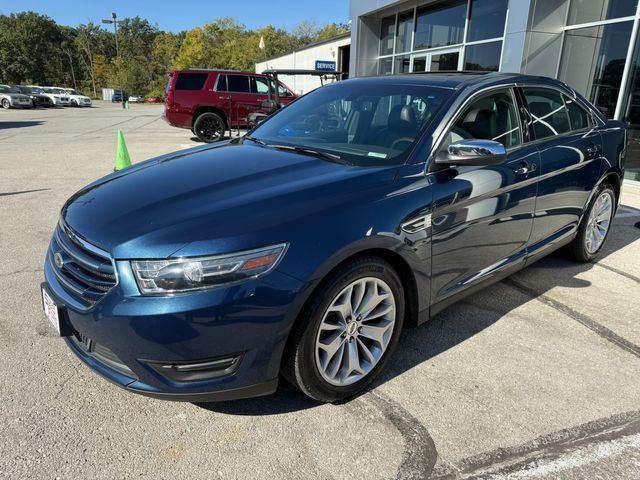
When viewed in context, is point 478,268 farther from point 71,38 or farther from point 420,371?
point 71,38

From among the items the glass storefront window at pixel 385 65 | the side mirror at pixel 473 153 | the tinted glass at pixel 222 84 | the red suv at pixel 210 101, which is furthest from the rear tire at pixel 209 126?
the side mirror at pixel 473 153

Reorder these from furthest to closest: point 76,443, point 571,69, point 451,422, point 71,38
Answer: point 71,38 < point 571,69 < point 451,422 < point 76,443

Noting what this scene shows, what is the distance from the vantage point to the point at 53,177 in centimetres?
829

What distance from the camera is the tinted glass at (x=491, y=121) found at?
120 inches

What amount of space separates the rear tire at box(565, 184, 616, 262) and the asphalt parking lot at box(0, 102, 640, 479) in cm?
92

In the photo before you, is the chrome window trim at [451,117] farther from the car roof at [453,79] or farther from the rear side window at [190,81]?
the rear side window at [190,81]

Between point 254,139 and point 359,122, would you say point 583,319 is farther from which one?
point 254,139

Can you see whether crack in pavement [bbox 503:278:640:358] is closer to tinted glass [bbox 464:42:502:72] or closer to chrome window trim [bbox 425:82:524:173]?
chrome window trim [bbox 425:82:524:173]

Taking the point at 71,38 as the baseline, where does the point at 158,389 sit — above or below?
below

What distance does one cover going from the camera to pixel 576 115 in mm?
4164

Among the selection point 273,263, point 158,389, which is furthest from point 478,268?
point 158,389

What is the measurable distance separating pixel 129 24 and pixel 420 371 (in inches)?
4531

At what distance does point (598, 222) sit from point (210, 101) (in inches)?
445

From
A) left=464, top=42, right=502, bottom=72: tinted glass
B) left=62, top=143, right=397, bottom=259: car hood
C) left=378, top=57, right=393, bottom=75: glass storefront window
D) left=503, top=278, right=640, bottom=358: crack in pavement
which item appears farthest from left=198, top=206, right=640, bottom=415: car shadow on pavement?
left=378, top=57, right=393, bottom=75: glass storefront window
